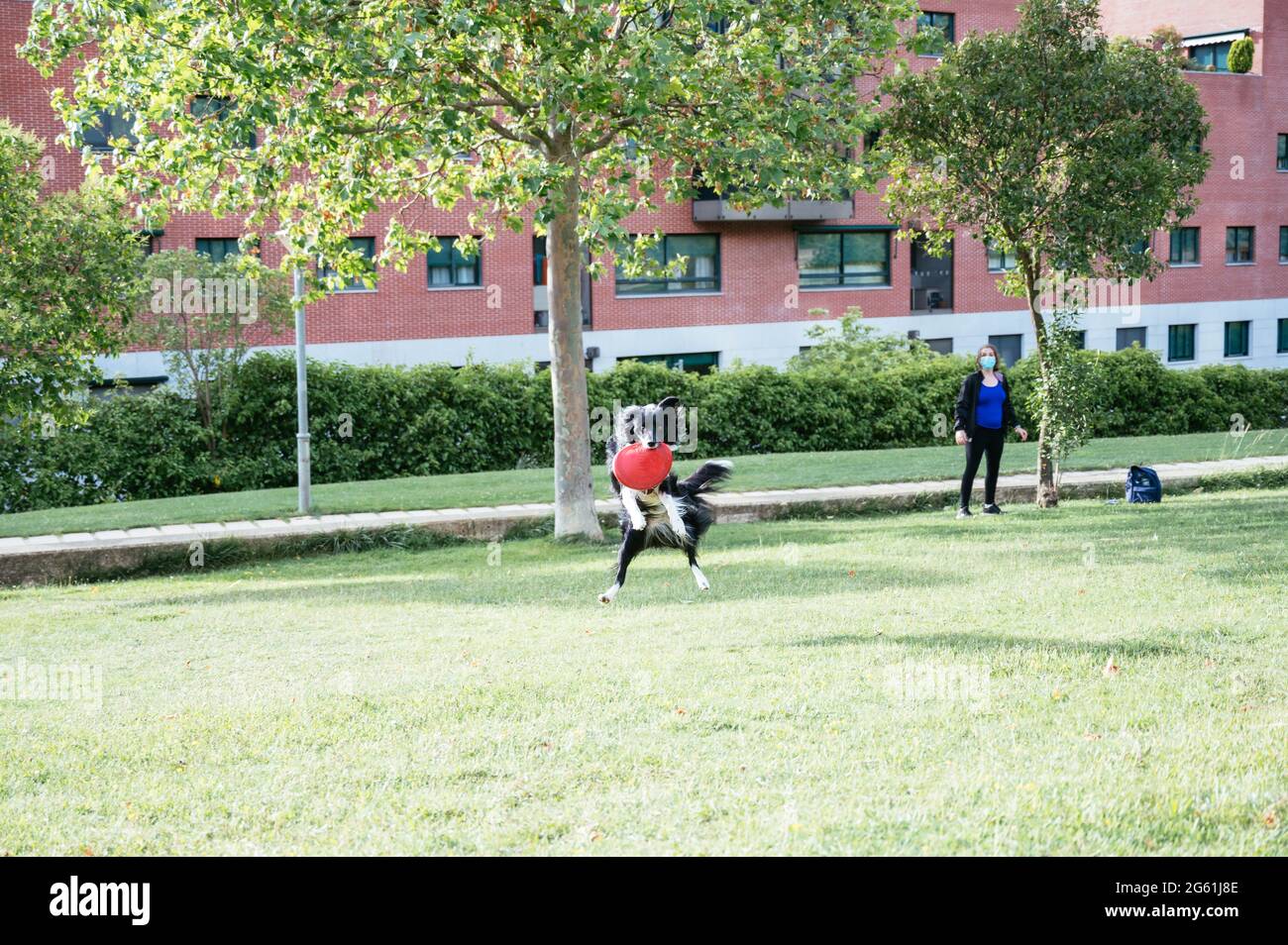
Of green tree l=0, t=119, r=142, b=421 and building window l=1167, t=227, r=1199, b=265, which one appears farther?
building window l=1167, t=227, r=1199, b=265

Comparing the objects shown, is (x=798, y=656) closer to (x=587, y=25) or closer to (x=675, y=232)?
(x=587, y=25)

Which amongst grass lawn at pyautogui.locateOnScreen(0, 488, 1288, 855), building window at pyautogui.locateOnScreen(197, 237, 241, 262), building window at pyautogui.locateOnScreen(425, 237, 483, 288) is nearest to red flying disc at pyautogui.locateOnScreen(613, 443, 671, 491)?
grass lawn at pyautogui.locateOnScreen(0, 488, 1288, 855)

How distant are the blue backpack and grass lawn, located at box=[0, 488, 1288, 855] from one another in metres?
5.49

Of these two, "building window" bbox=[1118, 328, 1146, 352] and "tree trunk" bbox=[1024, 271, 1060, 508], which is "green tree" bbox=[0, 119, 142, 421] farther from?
"building window" bbox=[1118, 328, 1146, 352]

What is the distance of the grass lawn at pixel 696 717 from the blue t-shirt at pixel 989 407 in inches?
135

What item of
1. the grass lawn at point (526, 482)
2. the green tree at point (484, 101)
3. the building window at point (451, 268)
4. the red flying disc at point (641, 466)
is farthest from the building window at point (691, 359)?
the red flying disc at point (641, 466)

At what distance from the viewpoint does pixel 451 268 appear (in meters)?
35.0

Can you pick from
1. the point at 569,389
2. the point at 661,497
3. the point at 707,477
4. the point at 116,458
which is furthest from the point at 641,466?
the point at 116,458

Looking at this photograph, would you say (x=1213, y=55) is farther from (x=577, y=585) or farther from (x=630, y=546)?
(x=630, y=546)

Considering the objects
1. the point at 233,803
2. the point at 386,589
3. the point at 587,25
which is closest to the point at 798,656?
the point at 233,803

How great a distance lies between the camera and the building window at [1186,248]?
4569 centimetres

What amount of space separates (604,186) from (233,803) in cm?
1224

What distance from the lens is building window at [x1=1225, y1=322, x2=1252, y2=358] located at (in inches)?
1879

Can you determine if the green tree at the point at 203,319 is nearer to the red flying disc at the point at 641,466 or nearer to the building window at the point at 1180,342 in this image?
the red flying disc at the point at 641,466
